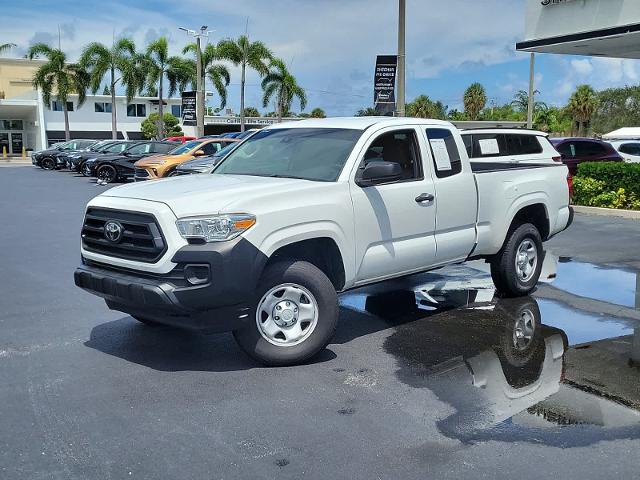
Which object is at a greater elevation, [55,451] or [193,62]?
[193,62]

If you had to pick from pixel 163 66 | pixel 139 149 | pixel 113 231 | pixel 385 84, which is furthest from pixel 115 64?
pixel 113 231

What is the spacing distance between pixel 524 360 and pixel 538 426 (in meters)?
1.38

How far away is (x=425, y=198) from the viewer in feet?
21.0

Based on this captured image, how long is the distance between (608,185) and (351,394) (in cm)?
1306

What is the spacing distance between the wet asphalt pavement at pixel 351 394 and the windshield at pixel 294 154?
5.20 ft

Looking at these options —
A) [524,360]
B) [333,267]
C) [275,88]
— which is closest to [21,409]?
[333,267]

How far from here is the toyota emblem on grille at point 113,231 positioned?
544cm

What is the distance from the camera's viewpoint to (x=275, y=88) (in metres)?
51.3

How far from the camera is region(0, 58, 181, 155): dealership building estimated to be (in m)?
65.1

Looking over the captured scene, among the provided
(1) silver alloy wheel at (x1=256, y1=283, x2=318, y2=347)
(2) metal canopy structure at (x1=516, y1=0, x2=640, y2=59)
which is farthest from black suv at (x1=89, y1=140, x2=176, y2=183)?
(1) silver alloy wheel at (x1=256, y1=283, x2=318, y2=347)

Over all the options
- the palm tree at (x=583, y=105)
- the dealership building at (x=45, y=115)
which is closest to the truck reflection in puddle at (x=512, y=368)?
the dealership building at (x=45, y=115)

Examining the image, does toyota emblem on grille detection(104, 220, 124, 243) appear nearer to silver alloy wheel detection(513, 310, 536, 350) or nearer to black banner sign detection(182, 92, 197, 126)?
silver alloy wheel detection(513, 310, 536, 350)

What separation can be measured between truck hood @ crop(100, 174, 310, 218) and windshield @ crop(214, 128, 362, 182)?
0.24m

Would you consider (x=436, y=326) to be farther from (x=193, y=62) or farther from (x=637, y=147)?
(x=193, y=62)
